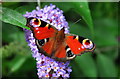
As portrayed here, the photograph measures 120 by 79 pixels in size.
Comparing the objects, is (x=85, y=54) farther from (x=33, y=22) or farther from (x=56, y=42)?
(x=33, y=22)

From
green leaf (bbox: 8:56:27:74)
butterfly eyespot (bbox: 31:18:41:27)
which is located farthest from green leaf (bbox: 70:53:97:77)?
butterfly eyespot (bbox: 31:18:41:27)

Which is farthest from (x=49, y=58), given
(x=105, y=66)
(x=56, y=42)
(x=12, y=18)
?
(x=105, y=66)

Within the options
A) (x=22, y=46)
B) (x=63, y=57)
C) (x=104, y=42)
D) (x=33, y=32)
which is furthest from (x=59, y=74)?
(x=104, y=42)

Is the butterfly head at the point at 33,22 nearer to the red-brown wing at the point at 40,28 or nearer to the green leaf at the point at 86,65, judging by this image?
the red-brown wing at the point at 40,28

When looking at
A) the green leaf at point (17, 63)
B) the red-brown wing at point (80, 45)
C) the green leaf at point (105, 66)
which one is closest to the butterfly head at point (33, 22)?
the red-brown wing at point (80, 45)

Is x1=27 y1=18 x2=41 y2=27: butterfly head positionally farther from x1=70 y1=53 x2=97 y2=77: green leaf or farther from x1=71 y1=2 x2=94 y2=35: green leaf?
x1=70 y1=53 x2=97 y2=77: green leaf
